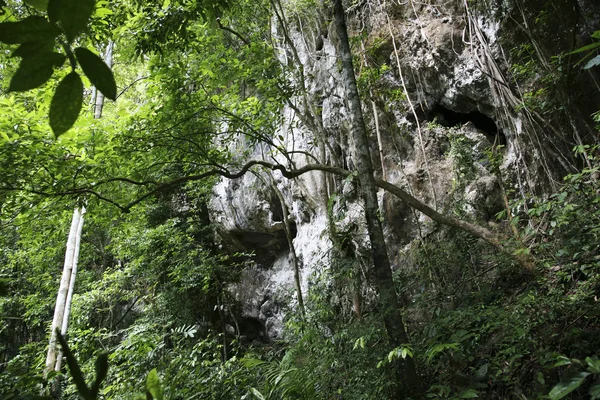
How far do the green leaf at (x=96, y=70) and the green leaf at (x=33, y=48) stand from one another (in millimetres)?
33

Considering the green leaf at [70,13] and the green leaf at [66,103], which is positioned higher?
the green leaf at [70,13]

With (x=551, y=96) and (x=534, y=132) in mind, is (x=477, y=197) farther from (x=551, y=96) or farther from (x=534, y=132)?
(x=551, y=96)

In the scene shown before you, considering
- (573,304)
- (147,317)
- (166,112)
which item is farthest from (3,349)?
(573,304)

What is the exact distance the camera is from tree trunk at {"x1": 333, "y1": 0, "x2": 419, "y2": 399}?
2791mm

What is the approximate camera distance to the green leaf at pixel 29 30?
501mm

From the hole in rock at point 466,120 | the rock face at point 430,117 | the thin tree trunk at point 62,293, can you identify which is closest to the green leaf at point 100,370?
the rock face at point 430,117

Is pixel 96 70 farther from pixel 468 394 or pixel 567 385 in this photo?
pixel 468 394

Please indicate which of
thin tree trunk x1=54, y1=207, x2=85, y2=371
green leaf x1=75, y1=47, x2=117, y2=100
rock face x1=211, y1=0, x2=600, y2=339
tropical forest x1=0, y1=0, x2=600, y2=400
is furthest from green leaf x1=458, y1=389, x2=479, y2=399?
thin tree trunk x1=54, y1=207, x2=85, y2=371

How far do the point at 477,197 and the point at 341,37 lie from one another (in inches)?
113

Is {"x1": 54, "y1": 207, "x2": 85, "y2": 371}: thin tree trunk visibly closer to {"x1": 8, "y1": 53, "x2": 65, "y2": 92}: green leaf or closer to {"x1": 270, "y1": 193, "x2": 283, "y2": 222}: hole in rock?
{"x1": 270, "y1": 193, "x2": 283, "y2": 222}: hole in rock

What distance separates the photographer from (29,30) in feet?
1.65

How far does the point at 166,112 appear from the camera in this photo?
4.26 metres

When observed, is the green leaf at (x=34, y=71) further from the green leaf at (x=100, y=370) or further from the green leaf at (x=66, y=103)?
the green leaf at (x=100, y=370)

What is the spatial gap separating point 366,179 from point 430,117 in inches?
134
